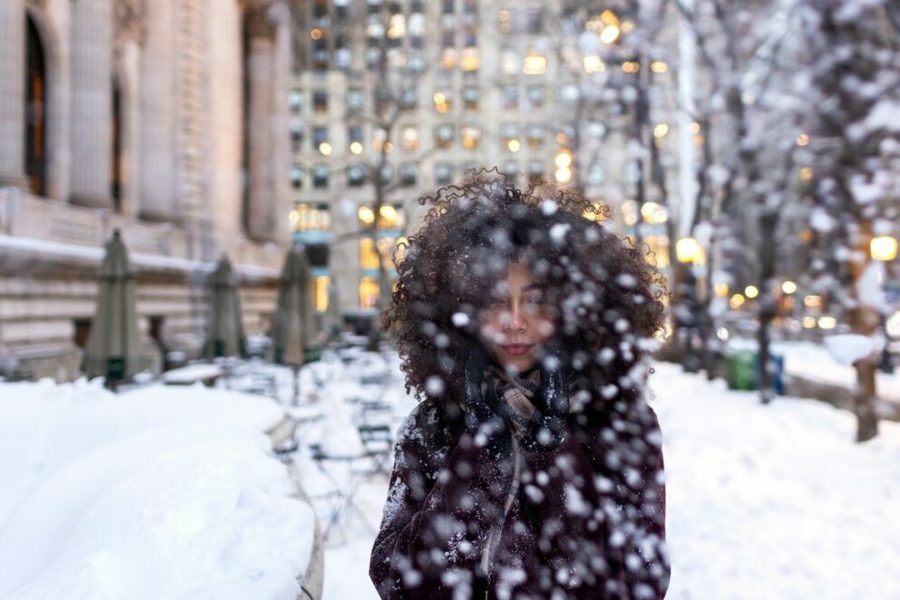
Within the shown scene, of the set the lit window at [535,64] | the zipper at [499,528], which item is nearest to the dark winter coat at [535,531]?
the zipper at [499,528]

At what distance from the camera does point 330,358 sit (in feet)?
72.2

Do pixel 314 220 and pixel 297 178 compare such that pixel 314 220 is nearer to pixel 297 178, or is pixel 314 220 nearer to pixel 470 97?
pixel 297 178

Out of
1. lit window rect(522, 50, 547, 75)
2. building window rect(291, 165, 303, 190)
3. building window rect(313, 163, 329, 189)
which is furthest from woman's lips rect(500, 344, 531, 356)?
building window rect(291, 165, 303, 190)

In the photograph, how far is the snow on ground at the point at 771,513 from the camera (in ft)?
17.4

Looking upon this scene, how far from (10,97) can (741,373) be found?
15854 millimetres

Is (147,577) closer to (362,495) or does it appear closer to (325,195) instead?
(362,495)

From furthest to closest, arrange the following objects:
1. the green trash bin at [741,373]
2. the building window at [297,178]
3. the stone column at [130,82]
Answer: the building window at [297,178], the stone column at [130,82], the green trash bin at [741,373]

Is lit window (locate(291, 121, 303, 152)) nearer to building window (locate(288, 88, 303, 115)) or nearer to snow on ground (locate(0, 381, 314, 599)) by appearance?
building window (locate(288, 88, 303, 115))

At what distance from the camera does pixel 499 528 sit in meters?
1.67

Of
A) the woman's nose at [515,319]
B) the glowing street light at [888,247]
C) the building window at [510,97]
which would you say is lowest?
the woman's nose at [515,319]

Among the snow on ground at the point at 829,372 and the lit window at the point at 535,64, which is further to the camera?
the lit window at the point at 535,64

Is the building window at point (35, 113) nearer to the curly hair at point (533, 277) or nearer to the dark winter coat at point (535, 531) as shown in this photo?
the curly hair at point (533, 277)

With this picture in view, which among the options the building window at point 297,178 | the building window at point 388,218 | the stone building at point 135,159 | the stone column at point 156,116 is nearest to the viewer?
the stone building at point 135,159

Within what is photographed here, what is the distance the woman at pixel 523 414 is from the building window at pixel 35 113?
56.0ft
